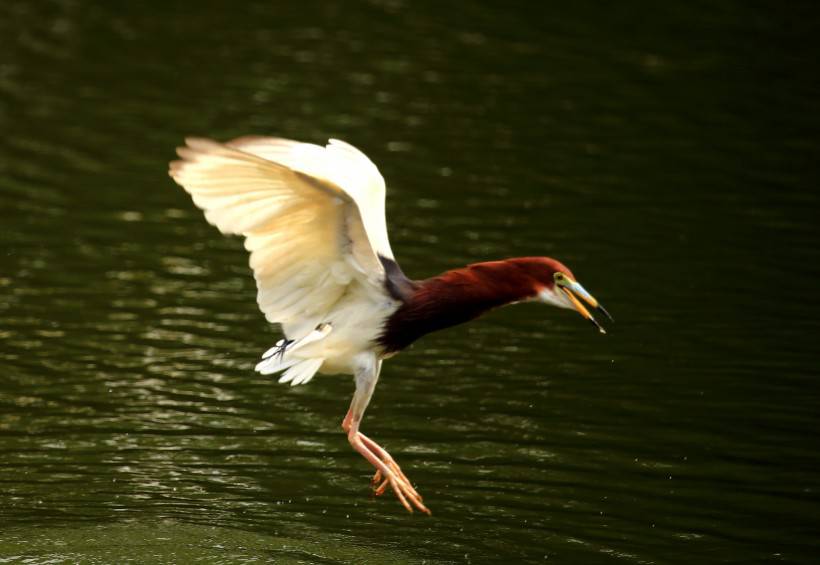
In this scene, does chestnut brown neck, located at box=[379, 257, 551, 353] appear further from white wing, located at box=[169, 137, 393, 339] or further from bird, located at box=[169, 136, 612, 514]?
white wing, located at box=[169, 137, 393, 339]

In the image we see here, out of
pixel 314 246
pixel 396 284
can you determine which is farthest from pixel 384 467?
pixel 314 246

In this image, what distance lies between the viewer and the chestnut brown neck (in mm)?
7148

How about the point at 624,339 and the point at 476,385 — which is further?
the point at 624,339

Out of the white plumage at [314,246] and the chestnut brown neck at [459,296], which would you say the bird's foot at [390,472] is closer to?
the white plumage at [314,246]

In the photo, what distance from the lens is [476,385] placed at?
9.84 m

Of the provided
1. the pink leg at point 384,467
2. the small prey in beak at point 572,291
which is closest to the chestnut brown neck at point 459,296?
the small prey in beak at point 572,291

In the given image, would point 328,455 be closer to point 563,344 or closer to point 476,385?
point 476,385

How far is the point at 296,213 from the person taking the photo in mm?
7055

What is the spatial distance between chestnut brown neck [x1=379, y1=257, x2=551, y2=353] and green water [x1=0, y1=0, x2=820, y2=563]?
108cm

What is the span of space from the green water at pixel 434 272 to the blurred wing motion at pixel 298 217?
1170 millimetres

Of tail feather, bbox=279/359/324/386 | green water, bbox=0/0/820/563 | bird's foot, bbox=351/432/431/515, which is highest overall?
tail feather, bbox=279/359/324/386

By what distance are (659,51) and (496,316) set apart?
26.5 ft

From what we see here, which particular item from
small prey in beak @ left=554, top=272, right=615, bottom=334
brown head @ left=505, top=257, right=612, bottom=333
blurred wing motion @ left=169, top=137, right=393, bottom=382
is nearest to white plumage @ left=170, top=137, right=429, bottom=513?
blurred wing motion @ left=169, top=137, right=393, bottom=382

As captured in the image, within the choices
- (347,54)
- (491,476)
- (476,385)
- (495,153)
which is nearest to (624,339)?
(476,385)
